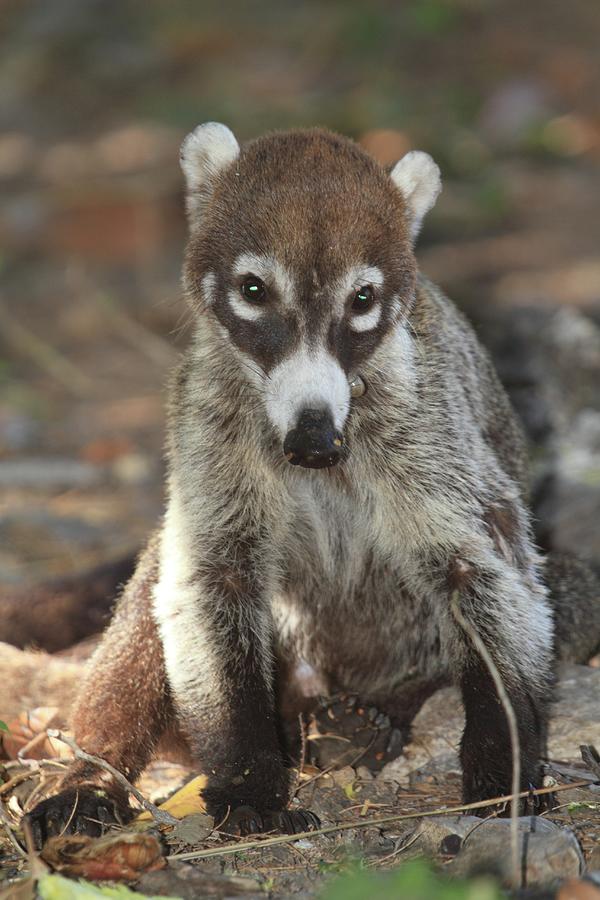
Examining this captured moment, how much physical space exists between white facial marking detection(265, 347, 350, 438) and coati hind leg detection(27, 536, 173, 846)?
1203 mm

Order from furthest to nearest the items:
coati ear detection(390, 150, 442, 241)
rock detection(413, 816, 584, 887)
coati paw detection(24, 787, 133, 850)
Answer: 1. coati ear detection(390, 150, 442, 241)
2. coati paw detection(24, 787, 133, 850)
3. rock detection(413, 816, 584, 887)

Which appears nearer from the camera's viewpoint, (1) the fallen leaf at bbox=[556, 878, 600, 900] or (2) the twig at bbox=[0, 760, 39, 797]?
(1) the fallen leaf at bbox=[556, 878, 600, 900]

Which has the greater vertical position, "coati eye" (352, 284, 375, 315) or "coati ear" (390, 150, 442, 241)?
"coati ear" (390, 150, 442, 241)

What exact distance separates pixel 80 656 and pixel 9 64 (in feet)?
40.1

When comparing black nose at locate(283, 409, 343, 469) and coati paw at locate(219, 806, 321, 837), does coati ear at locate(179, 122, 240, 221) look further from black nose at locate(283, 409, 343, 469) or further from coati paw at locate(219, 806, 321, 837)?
coati paw at locate(219, 806, 321, 837)

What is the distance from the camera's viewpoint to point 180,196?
1172 centimetres

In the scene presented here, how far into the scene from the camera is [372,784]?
446 cm

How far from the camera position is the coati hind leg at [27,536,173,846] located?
4312 mm

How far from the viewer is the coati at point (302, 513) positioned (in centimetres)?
395

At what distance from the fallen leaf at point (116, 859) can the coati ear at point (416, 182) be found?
227cm

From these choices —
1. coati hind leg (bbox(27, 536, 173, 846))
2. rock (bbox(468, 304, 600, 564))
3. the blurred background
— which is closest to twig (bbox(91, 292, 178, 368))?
the blurred background

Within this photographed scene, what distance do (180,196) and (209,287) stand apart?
25.8 ft

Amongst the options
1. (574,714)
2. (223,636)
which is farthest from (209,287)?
(574,714)

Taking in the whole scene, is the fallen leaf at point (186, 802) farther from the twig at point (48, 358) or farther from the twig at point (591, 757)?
the twig at point (48, 358)
